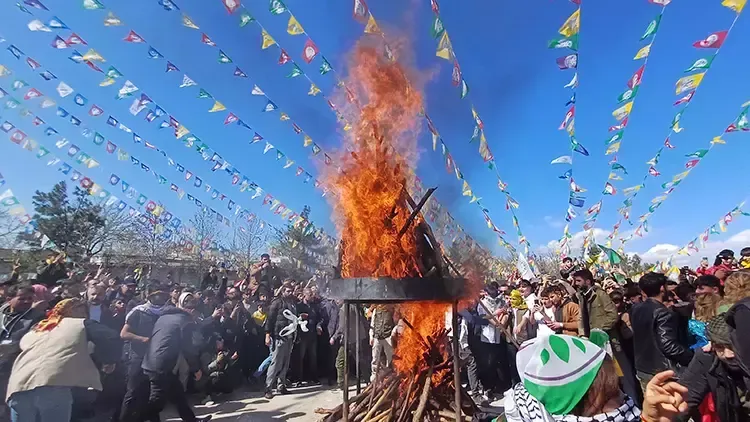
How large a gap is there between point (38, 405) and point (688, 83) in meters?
12.4

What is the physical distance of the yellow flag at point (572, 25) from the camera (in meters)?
7.92

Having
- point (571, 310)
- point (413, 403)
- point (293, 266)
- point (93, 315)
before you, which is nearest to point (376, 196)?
point (413, 403)

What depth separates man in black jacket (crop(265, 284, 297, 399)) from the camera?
906 centimetres

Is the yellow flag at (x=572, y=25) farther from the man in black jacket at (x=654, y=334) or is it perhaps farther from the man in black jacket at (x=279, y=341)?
the man in black jacket at (x=279, y=341)

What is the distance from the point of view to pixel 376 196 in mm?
5445

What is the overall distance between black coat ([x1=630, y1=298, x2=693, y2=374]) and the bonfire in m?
2.32

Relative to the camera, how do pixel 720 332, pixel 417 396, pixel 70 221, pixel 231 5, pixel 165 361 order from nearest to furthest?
pixel 720 332 < pixel 417 396 < pixel 165 361 < pixel 231 5 < pixel 70 221

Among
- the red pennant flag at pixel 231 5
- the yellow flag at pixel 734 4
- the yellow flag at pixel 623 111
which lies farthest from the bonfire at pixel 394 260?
the yellow flag at pixel 623 111

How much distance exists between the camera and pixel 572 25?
8.07 meters

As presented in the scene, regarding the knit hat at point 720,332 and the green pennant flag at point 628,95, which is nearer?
the knit hat at point 720,332

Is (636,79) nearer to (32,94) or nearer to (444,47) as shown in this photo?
(444,47)

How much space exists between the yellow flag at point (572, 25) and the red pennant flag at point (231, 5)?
6.07m

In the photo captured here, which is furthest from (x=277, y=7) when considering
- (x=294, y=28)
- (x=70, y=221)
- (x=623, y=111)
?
(x=70, y=221)

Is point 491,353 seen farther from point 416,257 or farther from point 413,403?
point 416,257
